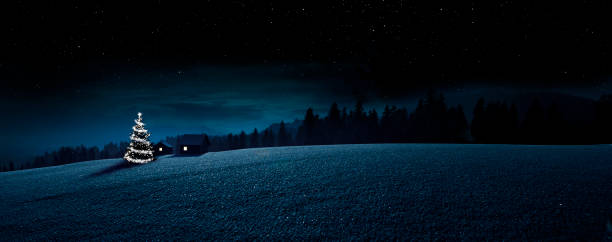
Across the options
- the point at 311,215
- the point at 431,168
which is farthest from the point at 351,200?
the point at 431,168

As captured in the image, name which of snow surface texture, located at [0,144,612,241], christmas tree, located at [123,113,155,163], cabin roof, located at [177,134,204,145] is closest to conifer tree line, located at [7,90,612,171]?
cabin roof, located at [177,134,204,145]

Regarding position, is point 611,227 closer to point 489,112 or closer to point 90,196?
point 90,196

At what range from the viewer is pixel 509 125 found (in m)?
45.0

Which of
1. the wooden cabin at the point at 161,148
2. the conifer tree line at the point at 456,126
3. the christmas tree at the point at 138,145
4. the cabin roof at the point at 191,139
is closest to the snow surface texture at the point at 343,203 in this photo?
the christmas tree at the point at 138,145

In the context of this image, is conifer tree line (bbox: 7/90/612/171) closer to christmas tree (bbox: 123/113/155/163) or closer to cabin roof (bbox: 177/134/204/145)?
cabin roof (bbox: 177/134/204/145)

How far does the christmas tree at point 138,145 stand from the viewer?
964 inches

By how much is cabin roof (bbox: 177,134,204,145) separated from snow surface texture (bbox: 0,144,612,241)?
22.4 m

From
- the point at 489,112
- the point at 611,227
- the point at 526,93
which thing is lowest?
the point at 611,227

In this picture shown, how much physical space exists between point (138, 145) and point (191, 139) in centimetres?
1497

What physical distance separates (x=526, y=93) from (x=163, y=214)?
243 m

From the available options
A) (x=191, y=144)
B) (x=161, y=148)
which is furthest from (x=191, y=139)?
(x=161, y=148)

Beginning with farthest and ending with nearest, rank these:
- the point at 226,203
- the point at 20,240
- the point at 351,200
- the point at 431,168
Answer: the point at 431,168 → the point at 226,203 → the point at 351,200 → the point at 20,240

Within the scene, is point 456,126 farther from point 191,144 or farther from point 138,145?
point 138,145

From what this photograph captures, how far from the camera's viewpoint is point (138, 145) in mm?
24781
